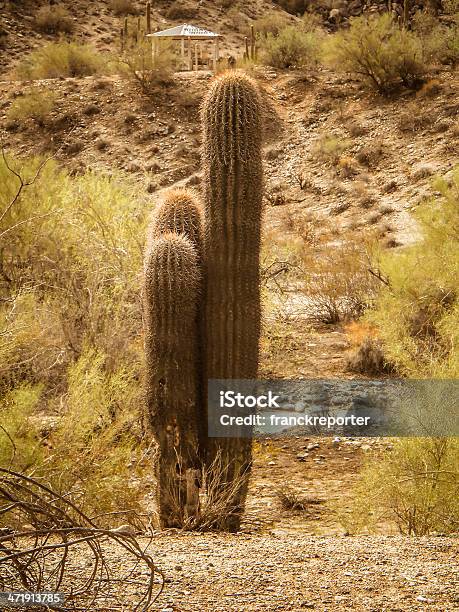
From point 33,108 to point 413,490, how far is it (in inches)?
963

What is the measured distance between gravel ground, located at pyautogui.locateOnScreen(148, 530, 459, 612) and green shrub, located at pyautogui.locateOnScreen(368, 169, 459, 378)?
19.9ft

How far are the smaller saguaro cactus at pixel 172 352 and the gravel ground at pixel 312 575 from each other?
105 inches

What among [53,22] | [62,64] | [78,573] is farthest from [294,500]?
[53,22]

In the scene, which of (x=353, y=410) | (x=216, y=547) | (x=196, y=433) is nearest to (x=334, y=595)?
(x=216, y=547)

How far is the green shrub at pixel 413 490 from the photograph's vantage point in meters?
7.21

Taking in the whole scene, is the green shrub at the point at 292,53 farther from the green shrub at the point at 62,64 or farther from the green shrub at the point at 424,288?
the green shrub at the point at 424,288

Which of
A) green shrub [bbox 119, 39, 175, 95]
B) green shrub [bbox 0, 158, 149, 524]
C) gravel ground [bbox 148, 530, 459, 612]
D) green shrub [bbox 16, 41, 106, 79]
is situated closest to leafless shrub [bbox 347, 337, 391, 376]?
green shrub [bbox 0, 158, 149, 524]

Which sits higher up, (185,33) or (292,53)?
(185,33)

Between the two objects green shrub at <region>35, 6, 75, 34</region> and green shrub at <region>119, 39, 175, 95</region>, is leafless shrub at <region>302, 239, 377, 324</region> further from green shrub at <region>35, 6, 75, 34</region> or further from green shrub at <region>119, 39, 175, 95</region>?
green shrub at <region>35, 6, 75, 34</region>

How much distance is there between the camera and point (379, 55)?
27.8 m

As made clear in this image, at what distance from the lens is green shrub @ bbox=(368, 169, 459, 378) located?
40.3 ft

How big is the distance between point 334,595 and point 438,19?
112ft

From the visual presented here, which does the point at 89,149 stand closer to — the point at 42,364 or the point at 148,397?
the point at 42,364

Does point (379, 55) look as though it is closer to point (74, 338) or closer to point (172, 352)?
point (74, 338)
